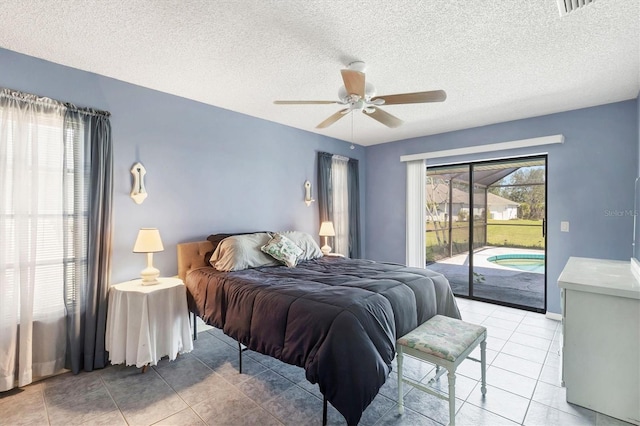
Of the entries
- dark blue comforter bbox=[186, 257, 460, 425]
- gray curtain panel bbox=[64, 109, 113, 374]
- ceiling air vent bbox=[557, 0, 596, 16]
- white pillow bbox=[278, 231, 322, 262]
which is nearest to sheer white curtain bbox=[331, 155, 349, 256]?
white pillow bbox=[278, 231, 322, 262]

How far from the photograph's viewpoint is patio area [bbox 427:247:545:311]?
14.6 ft

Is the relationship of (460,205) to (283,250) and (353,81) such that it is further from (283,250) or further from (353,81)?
(353,81)

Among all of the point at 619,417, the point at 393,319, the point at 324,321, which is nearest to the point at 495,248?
the point at 619,417

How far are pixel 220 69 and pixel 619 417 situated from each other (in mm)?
3916

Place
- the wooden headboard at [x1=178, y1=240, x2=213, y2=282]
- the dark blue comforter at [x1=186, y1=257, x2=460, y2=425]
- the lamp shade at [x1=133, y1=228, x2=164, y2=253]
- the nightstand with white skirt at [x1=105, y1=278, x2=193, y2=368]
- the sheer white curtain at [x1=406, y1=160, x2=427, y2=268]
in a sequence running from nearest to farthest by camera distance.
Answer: the dark blue comforter at [x1=186, y1=257, x2=460, y2=425]
the nightstand with white skirt at [x1=105, y1=278, x2=193, y2=368]
the lamp shade at [x1=133, y1=228, x2=164, y2=253]
the wooden headboard at [x1=178, y1=240, x2=213, y2=282]
the sheer white curtain at [x1=406, y1=160, x2=427, y2=268]

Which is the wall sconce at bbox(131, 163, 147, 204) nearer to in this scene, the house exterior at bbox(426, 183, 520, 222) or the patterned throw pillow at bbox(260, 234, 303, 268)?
the patterned throw pillow at bbox(260, 234, 303, 268)

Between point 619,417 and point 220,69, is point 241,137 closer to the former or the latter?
point 220,69

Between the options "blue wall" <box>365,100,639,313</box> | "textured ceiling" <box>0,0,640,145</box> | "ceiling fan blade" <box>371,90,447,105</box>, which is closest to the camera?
"textured ceiling" <box>0,0,640,145</box>

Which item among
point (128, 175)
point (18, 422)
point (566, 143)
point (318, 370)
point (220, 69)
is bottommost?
point (18, 422)

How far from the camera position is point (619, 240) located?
335 cm

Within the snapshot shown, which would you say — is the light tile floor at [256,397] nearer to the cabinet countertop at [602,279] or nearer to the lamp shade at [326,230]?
the cabinet countertop at [602,279]

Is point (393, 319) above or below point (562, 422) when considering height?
above

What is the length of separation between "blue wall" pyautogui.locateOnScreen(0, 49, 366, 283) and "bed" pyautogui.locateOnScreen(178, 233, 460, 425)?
16.9 inches

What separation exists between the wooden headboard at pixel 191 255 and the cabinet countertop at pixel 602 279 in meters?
3.21
